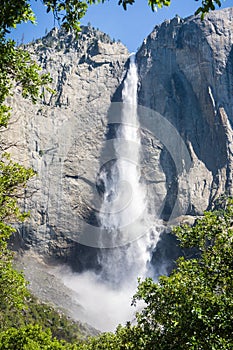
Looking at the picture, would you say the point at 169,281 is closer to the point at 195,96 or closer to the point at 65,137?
the point at 195,96

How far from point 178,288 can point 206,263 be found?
0.96 m

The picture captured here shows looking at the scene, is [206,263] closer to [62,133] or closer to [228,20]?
[62,133]

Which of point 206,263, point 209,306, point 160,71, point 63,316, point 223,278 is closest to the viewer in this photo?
point 209,306

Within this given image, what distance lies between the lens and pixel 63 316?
6869 centimetres

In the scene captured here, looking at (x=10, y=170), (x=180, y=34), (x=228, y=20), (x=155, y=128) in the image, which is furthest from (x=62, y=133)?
(x=10, y=170)

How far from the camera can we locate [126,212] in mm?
78125

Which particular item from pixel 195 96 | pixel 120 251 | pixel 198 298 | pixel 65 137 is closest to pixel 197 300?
pixel 198 298

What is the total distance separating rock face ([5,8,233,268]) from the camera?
77.4m

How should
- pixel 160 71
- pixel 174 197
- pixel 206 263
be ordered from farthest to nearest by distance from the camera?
pixel 160 71 → pixel 174 197 → pixel 206 263

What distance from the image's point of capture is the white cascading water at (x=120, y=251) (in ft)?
240

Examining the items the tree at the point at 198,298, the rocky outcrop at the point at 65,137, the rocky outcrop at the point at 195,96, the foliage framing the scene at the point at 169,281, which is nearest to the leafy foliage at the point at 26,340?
the foliage framing the scene at the point at 169,281

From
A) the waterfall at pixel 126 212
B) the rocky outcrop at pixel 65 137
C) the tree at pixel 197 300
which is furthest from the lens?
the rocky outcrop at pixel 65 137

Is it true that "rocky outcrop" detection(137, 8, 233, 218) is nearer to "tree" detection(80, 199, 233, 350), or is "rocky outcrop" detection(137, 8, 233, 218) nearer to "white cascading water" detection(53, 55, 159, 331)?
"white cascading water" detection(53, 55, 159, 331)

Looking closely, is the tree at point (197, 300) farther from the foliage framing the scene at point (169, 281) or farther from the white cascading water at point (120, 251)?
the white cascading water at point (120, 251)
